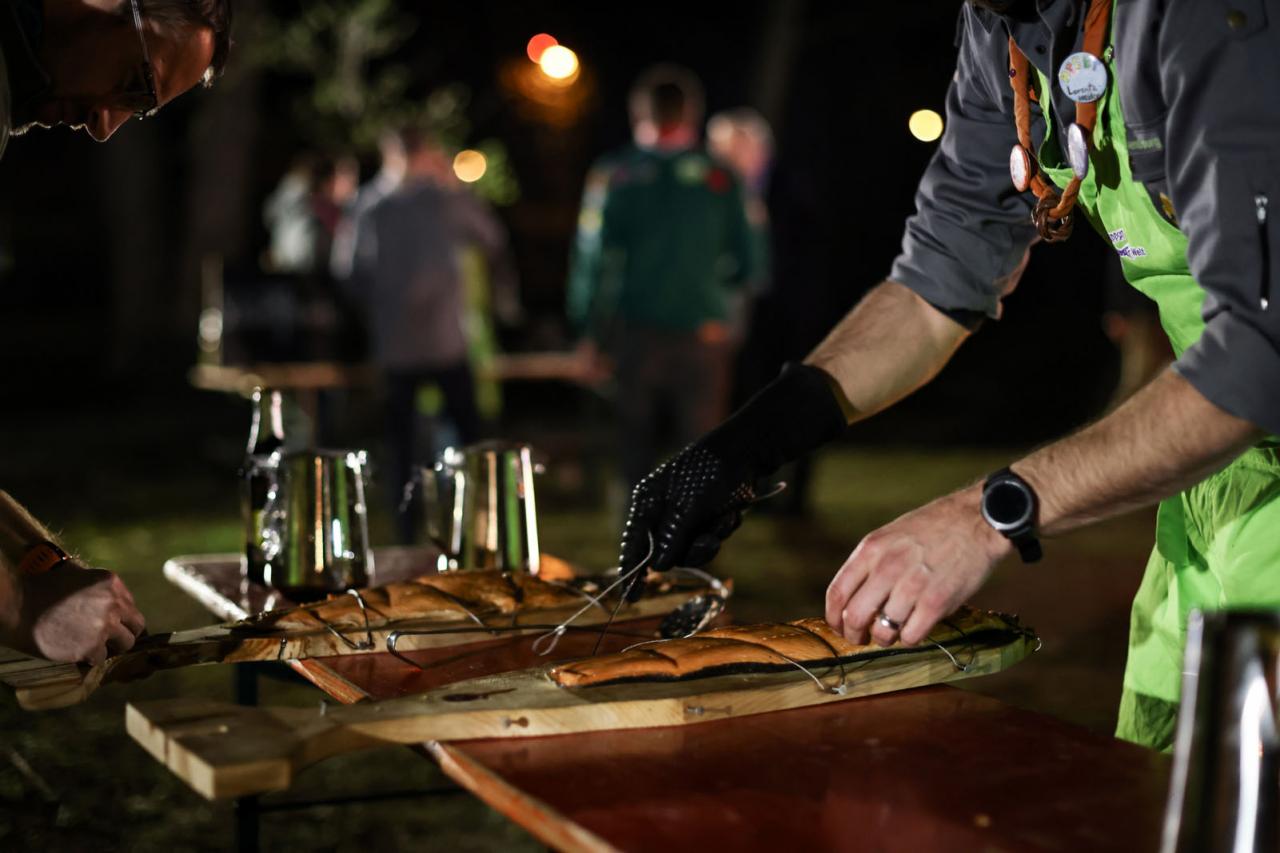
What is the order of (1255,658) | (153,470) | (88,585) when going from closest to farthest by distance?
(1255,658) → (88,585) → (153,470)

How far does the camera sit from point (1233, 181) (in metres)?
1.43

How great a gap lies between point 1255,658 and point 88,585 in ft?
4.92

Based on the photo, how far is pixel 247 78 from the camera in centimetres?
1395

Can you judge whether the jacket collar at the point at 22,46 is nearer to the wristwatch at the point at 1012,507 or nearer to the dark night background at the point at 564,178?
the wristwatch at the point at 1012,507

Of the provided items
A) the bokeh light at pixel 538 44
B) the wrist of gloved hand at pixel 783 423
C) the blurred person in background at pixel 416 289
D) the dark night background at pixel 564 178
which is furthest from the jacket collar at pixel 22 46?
the bokeh light at pixel 538 44

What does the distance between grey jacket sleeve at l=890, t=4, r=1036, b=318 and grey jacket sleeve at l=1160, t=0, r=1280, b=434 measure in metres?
0.60

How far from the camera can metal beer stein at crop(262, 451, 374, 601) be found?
8.11 ft

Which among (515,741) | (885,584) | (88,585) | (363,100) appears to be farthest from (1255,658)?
(363,100)

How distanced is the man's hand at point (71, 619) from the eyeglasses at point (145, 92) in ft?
2.17

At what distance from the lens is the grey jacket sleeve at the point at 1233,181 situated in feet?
4.64

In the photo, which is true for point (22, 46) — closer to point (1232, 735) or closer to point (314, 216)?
point (1232, 735)

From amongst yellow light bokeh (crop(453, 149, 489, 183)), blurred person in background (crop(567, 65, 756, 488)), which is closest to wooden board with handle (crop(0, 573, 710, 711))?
blurred person in background (crop(567, 65, 756, 488))

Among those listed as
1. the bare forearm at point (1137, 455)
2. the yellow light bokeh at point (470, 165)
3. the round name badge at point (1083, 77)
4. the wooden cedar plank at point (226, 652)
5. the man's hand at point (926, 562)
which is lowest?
the wooden cedar plank at point (226, 652)

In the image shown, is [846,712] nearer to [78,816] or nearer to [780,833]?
[780,833]
